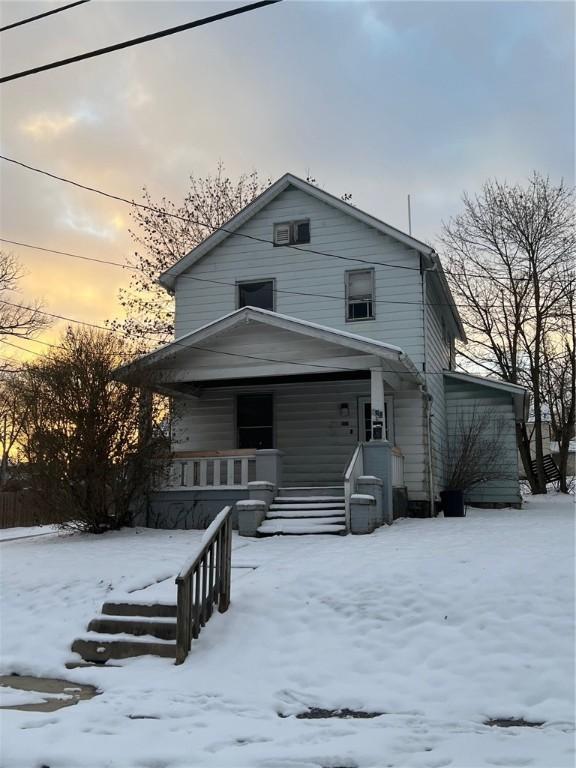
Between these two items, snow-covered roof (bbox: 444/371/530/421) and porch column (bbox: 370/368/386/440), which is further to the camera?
snow-covered roof (bbox: 444/371/530/421)

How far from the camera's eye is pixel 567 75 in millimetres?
13422

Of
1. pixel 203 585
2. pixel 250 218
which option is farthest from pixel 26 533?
pixel 203 585

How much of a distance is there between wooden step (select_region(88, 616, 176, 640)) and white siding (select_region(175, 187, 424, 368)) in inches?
382

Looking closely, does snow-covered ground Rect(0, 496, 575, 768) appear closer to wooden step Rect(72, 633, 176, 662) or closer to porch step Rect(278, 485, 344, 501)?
wooden step Rect(72, 633, 176, 662)

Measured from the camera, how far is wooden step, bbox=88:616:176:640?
665cm

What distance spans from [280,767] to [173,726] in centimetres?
99

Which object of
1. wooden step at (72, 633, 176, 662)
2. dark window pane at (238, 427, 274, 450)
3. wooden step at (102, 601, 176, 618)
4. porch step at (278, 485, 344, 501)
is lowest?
wooden step at (72, 633, 176, 662)

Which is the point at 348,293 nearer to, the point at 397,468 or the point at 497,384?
the point at 397,468

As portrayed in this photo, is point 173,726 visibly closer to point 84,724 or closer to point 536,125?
point 84,724

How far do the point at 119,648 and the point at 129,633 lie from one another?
28 cm

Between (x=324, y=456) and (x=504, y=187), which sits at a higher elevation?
(x=504, y=187)

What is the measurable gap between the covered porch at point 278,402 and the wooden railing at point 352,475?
1.41 feet

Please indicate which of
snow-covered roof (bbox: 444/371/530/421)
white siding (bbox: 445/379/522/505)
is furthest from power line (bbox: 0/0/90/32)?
white siding (bbox: 445/379/522/505)

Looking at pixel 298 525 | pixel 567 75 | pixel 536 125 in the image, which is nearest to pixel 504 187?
pixel 536 125
